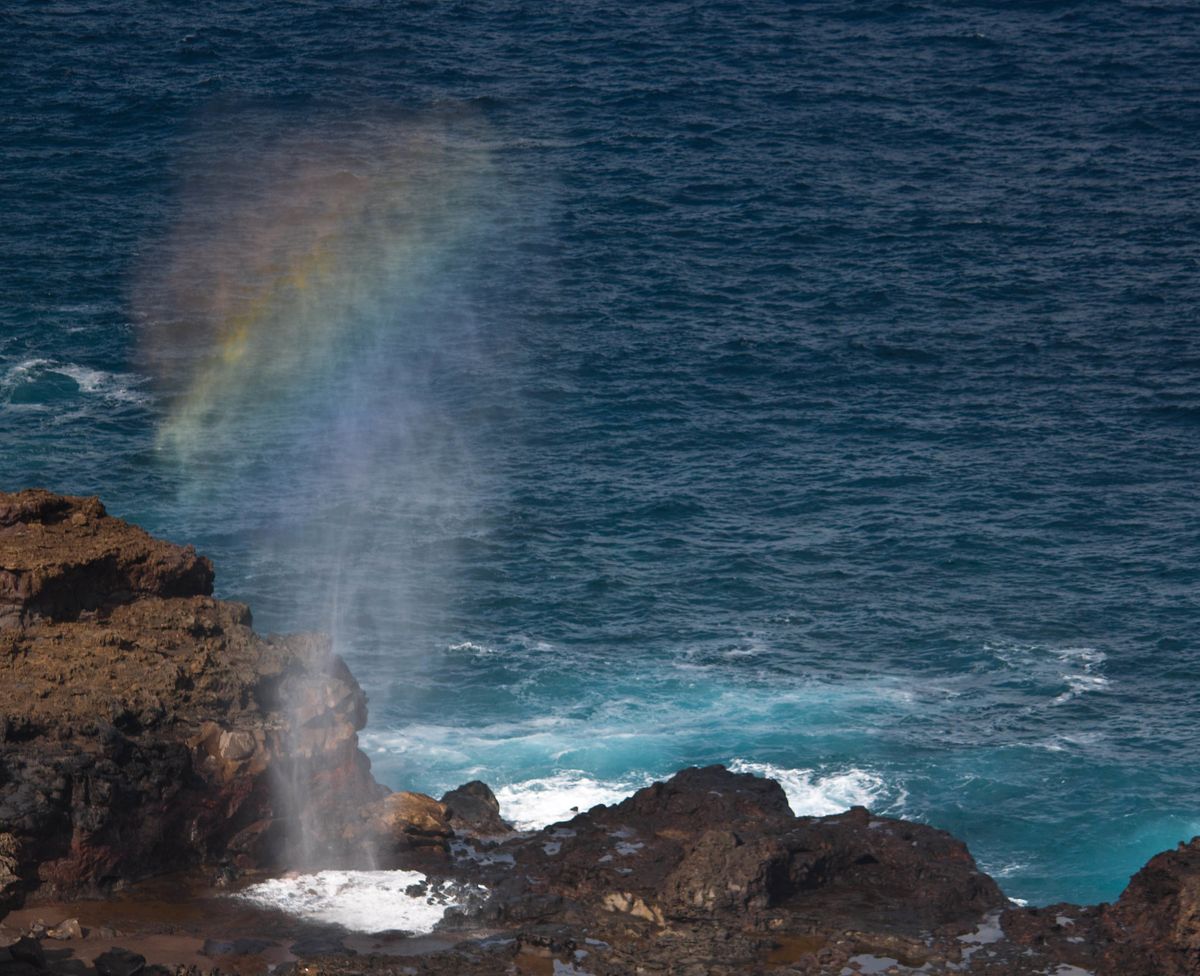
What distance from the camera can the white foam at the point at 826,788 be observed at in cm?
7669

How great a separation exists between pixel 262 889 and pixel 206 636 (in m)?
8.38

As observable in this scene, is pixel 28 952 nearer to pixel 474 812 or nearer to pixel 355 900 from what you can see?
pixel 355 900

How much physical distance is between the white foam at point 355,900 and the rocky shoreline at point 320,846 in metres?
0.77

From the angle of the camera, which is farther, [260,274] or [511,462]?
[260,274]

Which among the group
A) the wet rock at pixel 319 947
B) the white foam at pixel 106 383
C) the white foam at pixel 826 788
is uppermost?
the white foam at pixel 106 383

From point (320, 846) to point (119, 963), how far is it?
12027 millimetres

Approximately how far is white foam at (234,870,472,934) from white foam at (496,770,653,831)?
17.0m

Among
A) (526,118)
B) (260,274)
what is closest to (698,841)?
(260,274)

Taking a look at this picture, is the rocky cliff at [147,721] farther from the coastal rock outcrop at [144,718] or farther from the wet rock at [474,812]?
the wet rock at [474,812]

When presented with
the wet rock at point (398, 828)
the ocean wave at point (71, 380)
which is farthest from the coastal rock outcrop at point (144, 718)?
the ocean wave at point (71, 380)

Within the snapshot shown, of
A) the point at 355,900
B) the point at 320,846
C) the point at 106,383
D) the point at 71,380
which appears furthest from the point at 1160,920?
the point at 71,380

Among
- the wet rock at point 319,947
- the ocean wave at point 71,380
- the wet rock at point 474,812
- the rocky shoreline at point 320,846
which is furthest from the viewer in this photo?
the ocean wave at point 71,380

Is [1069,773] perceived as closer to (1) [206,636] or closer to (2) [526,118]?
(1) [206,636]

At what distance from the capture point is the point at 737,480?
10812 cm
